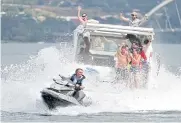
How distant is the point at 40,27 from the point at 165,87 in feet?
319

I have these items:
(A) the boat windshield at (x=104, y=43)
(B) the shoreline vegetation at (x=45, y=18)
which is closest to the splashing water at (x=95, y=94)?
(A) the boat windshield at (x=104, y=43)

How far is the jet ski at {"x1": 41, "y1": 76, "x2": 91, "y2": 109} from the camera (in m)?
31.1

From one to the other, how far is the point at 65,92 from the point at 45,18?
108 m

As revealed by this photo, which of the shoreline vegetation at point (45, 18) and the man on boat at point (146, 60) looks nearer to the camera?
the man on boat at point (146, 60)

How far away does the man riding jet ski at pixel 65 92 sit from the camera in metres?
31.2

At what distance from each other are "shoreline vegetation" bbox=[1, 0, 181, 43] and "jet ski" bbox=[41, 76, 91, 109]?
91004 millimetres

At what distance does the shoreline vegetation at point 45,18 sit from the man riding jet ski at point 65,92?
9083 cm

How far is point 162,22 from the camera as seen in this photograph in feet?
453

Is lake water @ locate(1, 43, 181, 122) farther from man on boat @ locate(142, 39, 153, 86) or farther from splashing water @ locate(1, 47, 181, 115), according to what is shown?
man on boat @ locate(142, 39, 153, 86)

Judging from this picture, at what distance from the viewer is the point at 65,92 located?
31.3 m

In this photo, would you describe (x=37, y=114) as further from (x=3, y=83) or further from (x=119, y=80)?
(x=3, y=83)

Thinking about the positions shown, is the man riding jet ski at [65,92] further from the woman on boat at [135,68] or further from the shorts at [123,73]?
the woman on boat at [135,68]

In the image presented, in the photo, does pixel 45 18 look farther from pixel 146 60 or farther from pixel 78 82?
pixel 78 82

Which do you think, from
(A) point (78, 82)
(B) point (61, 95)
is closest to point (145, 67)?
(A) point (78, 82)
